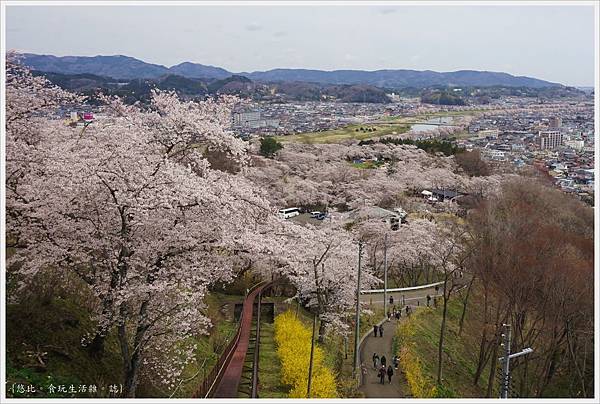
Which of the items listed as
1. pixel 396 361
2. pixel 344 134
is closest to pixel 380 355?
pixel 396 361

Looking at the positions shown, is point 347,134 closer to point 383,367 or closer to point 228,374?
point 383,367

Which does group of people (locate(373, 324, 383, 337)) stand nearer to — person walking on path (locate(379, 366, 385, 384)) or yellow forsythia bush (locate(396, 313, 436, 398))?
yellow forsythia bush (locate(396, 313, 436, 398))

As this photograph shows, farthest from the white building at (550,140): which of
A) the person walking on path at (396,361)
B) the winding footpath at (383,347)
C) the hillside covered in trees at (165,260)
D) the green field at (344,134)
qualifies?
the person walking on path at (396,361)

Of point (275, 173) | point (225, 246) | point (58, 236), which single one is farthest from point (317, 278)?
point (275, 173)

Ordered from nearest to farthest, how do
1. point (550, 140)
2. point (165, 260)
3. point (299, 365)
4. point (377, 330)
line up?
point (165, 260)
point (299, 365)
point (377, 330)
point (550, 140)

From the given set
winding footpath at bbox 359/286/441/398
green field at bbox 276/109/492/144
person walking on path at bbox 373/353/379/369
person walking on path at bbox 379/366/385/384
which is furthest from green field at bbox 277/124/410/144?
person walking on path at bbox 379/366/385/384

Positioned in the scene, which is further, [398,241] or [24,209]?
[398,241]

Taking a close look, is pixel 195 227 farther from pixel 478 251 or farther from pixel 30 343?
pixel 478 251

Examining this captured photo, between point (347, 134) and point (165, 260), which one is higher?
point (165, 260)

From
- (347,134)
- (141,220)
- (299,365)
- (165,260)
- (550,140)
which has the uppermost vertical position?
(141,220)
